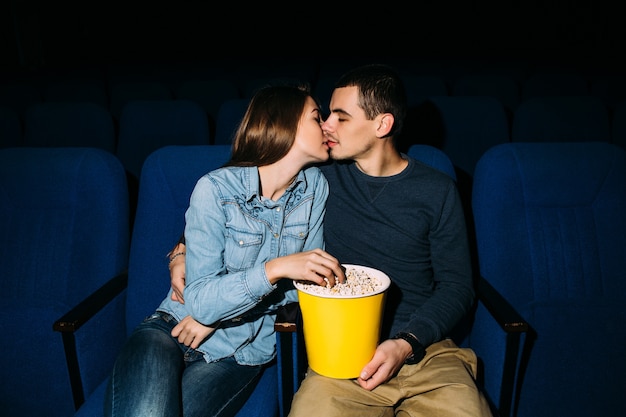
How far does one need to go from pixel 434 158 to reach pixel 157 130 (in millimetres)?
1394

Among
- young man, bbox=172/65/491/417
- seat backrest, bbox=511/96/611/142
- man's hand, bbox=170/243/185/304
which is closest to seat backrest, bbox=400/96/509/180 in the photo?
seat backrest, bbox=511/96/611/142

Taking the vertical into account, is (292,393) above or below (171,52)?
below

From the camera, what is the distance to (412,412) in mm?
948

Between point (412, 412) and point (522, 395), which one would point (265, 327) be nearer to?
point (412, 412)

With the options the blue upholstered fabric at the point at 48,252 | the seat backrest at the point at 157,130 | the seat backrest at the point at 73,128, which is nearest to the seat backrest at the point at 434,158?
the blue upholstered fabric at the point at 48,252

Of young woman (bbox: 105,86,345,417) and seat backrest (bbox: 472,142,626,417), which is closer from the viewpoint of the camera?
young woman (bbox: 105,86,345,417)

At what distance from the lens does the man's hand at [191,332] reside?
101 cm

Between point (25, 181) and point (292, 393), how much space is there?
89cm

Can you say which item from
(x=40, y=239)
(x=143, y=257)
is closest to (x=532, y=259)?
(x=143, y=257)

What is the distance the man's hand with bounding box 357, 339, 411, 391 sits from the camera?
90 centimetres

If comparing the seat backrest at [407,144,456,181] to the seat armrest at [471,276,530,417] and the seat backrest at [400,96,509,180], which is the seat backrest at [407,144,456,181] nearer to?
the seat armrest at [471,276,530,417]

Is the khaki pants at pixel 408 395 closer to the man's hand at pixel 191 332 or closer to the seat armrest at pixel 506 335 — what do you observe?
the seat armrest at pixel 506 335

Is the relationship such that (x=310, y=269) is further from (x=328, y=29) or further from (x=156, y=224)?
(x=328, y=29)

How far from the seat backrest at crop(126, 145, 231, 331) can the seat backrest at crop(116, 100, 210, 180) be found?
889 mm
